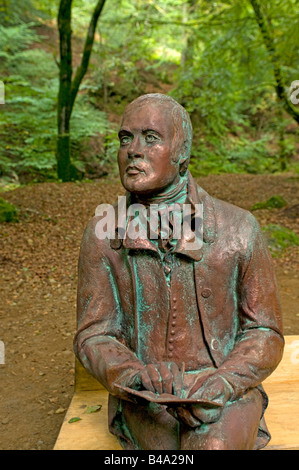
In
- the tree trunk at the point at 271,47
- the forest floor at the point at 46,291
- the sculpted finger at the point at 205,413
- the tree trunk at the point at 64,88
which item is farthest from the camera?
the tree trunk at the point at 64,88

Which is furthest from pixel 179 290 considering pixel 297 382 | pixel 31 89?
pixel 31 89

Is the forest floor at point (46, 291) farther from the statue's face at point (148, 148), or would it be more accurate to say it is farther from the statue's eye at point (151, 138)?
the statue's eye at point (151, 138)

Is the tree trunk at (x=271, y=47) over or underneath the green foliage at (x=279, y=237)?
over

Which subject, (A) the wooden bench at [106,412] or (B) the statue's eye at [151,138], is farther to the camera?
(A) the wooden bench at [106,412]

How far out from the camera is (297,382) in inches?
141

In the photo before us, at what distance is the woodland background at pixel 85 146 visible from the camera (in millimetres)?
5175

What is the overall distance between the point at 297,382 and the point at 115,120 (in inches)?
576

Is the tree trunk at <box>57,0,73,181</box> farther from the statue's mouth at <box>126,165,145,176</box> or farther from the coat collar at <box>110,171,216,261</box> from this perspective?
the statue's mouth at <box>126,165,145,176</box>

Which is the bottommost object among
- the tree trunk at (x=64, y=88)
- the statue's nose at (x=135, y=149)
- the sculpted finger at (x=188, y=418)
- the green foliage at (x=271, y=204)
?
the sculpted finger at (x=188, y=418)

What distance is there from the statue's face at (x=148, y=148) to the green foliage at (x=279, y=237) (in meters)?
5.99

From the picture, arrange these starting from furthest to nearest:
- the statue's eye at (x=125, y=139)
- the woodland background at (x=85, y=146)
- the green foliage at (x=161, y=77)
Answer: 1. the green foliage at (x=161, y=77)
2. the woodland background at (x=85, y=146)
3. the statue's eye at (x=125, y=139)

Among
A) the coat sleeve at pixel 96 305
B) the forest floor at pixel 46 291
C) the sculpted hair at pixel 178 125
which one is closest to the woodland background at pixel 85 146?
the forest floor at pixel 46 291

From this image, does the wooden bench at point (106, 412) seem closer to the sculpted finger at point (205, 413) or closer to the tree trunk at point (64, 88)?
the sculpted finger at point (205, 413)

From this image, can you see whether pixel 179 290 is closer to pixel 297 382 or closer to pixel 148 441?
pixel 148 441
